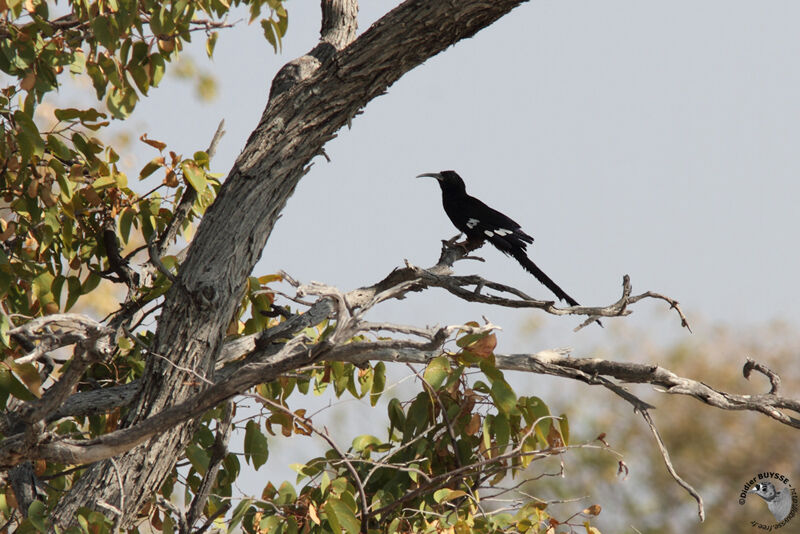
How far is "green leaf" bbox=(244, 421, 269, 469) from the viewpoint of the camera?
360 centimetres

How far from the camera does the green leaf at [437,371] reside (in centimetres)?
306

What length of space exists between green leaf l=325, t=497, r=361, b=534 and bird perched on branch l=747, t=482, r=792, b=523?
9.72ft

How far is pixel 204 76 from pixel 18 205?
1149 centimetres

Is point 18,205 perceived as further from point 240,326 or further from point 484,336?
point 484,336

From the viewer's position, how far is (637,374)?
341 cm

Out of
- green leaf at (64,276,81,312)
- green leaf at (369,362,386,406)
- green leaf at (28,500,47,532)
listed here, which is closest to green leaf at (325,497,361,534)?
green leaf at (369,362,386,406)

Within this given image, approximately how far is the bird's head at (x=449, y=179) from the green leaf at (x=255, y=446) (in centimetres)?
308

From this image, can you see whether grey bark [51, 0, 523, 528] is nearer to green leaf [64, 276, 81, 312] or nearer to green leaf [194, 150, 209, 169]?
green leaf [194, 150, 209, 169]

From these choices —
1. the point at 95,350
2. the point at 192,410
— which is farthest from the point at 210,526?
the point at 95,350

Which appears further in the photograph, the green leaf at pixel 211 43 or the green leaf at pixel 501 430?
the green leaf at pixel 211 43

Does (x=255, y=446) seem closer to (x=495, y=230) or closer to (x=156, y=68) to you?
(x=156, y=68)

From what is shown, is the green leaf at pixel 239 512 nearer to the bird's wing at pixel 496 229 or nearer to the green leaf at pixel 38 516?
the green leaf at pixel 38 516

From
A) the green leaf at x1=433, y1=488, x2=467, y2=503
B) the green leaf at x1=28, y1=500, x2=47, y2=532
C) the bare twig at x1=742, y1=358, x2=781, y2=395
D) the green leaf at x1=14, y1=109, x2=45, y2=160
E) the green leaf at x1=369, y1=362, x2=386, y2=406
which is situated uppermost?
the green leaf at x1=14, y1=109, x2=45, y2=160
